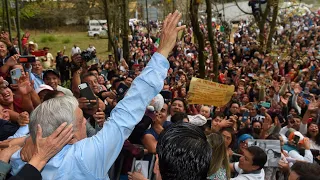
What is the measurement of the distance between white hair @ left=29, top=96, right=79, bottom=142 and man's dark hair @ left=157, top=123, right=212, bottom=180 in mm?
488

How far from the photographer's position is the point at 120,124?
1892mm

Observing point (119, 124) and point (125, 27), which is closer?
point (119, 124)

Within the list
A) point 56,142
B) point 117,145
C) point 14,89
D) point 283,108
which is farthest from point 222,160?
point 283,108

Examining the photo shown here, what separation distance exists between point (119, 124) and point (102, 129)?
10 cm

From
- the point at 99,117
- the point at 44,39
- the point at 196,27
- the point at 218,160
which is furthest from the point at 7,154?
the point at 44,39

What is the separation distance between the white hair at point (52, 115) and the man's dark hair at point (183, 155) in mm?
488

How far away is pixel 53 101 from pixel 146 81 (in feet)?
1.56

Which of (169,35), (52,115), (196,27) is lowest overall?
(196,27)

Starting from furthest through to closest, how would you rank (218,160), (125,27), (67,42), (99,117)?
(67,42), (125,27), (99,117), (218,160)

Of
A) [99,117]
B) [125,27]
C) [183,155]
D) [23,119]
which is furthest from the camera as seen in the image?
[125,27]

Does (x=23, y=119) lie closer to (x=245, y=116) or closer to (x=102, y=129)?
(x=102, y=129)

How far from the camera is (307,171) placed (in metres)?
3.17

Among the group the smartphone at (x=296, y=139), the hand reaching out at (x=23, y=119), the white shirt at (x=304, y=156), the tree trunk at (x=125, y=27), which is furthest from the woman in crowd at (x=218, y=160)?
the tree trunk at (x=125, y=27)

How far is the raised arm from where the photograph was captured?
188cm
